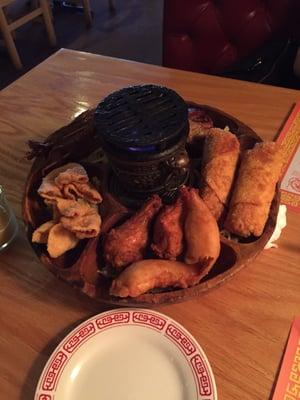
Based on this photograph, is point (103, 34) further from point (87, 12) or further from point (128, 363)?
point (128, 363)

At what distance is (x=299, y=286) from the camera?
2.61ft

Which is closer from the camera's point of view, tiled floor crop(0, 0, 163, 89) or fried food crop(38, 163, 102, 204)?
fried food crop(38, 163, 102, 204)

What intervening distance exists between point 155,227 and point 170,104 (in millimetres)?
263

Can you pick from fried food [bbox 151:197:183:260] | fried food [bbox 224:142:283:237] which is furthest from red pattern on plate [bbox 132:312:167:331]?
fried food [bbox 224:142:283:237]

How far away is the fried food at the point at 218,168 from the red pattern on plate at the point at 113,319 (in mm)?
282

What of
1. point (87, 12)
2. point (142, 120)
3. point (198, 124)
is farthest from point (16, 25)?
point (142, 120)

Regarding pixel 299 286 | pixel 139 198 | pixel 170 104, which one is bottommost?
pixel 299 286

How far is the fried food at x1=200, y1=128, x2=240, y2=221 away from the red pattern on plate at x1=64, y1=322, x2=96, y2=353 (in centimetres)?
34

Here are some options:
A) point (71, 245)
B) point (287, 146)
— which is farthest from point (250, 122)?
point (71, 245)

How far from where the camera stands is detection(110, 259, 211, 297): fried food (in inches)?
27.8

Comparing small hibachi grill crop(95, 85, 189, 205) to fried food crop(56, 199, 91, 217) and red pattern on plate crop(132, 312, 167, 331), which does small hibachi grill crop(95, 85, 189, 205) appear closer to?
fried food crop(56, 199, 91, 217)

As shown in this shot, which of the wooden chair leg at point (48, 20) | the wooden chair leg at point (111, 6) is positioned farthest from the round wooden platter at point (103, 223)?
the wooden chair leg at point (111, 6)

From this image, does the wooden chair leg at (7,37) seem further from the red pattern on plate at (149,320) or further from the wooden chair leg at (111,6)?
the red pattern on plate at (149,320)

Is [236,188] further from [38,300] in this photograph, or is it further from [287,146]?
[38,300]
